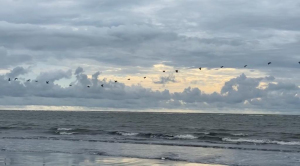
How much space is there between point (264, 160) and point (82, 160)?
14.6 meters

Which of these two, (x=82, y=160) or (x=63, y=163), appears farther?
(x=82, y=160)

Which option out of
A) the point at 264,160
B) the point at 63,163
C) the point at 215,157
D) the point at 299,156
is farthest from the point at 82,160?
the point at 299,156

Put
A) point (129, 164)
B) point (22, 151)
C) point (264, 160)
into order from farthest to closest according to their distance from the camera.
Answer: point (22, 151) → point (264, 160) → point (129, 164)

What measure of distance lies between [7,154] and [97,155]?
7.49 m

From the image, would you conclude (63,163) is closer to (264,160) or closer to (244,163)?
(244,163)

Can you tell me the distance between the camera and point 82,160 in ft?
94.3

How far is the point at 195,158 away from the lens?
31078 millimetres

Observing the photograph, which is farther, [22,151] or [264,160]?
[22,151]

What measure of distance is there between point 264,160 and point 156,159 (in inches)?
351

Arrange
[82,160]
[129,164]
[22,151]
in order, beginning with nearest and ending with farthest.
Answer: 1. [129,164]
2. [82,160]
3. [22,151]

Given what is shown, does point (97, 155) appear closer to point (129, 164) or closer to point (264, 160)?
point (129, 164)

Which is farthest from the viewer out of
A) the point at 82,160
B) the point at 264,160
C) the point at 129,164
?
the point at 264,160

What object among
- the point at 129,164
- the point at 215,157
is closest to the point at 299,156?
the point at 215,157

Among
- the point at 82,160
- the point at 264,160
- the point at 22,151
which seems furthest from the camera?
the point at 22,151
